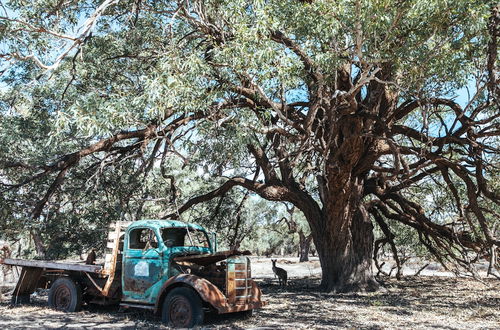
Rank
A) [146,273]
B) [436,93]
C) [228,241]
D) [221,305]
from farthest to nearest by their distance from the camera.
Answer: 1. [228,241]
2. [436,93]
3. [146,273]
4. [221,305]

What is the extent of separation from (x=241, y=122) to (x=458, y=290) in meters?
9.05

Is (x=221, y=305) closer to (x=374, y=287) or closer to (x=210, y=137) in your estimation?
(x=210, y=137)

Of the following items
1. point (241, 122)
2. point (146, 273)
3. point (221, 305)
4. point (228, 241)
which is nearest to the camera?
point (221, 305)

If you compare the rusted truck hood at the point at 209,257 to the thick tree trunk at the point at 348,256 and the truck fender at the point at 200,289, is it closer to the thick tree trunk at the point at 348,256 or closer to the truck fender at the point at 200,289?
the truck fender at the point at 200,289

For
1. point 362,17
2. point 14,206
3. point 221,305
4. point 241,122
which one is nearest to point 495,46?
point 362,17

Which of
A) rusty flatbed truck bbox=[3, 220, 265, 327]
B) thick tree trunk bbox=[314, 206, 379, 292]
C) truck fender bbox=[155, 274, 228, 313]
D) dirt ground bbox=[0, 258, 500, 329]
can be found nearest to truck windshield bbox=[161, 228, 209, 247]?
rusty flatbed truck bbox=[3, 220, 265, 327]

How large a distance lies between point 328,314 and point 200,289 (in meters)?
3.14

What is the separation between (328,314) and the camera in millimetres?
9586

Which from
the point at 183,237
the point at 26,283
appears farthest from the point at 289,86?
the point at 26,283

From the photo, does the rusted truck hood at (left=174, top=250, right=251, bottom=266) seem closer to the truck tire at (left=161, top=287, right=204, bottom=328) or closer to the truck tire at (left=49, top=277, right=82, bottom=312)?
the truck tire at (left=161, top=287, right=204, bottom=328)

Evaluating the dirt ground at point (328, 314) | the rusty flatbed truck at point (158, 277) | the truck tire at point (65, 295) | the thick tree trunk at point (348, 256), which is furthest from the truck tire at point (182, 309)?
the thick tree trunk at point (348, 256)

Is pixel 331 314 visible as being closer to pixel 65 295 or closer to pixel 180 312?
pixel 180 312

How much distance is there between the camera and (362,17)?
8453 mm

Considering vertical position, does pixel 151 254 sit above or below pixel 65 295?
above
